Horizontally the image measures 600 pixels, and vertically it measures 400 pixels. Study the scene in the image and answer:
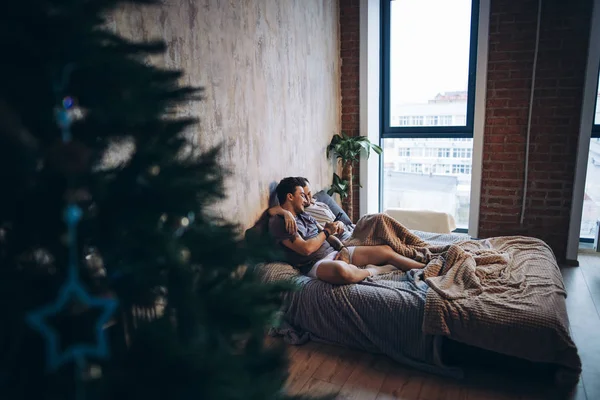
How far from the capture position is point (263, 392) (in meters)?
0.70

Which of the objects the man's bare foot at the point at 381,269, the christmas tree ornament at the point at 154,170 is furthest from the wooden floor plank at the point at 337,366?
the christmas tree ornament at the point at 154,170

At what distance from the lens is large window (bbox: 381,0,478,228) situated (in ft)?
14.3

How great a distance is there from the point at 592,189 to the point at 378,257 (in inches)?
108

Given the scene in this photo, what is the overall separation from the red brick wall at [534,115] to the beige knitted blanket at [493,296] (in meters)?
1.14

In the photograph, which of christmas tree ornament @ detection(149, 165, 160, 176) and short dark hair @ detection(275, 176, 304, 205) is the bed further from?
christmas tree ornament @ detection(149, 165, 160, 176)

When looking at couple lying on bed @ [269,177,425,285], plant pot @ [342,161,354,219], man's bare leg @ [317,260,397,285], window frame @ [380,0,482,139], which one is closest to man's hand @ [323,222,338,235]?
couple lying on bed @ [269,177,425,285]

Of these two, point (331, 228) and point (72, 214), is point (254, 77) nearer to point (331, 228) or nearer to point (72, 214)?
point (331, 228)

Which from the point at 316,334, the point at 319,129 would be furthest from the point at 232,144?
the point at 319,129

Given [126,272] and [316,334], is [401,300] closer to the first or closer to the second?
[316,334]

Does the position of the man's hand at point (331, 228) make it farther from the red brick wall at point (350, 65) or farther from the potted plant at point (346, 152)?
the red brick wall at point (350, 65)

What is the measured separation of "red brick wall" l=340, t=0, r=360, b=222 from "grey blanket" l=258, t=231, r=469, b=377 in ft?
7.11

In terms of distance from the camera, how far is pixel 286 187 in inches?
118

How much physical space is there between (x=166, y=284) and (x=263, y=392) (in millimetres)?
252

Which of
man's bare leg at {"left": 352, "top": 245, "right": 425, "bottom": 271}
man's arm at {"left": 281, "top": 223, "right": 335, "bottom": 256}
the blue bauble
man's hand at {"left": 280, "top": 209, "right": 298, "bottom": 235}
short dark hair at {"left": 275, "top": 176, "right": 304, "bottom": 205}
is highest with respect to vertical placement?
the blue bauble
